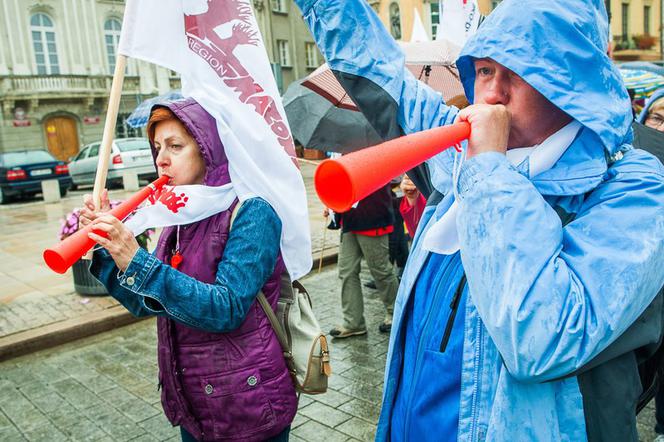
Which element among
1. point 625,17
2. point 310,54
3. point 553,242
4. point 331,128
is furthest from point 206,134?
point 625,17

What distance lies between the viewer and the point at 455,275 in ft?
4.54

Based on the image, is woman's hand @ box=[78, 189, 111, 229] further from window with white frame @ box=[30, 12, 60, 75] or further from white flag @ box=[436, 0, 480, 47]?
window with white frame @ box=[30, 12, 60, 75]

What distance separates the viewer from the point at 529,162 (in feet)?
4.04

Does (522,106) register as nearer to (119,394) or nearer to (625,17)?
(119,394)

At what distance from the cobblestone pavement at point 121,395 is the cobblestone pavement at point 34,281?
2.04 feet

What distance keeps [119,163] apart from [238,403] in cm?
1676

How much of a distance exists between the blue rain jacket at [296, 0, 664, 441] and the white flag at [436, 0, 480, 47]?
13.4 feet

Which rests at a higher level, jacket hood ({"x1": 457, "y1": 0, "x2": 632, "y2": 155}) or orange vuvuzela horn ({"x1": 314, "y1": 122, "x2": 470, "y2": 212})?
jacket hood ({"x1": 457, "y1": 0, "x2": 632, "y2": 155})

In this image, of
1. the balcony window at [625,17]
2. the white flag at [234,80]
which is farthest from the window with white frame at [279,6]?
the white flag at [234,80]

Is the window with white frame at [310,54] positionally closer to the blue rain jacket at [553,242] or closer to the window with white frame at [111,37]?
the window with white frame at [111,37]

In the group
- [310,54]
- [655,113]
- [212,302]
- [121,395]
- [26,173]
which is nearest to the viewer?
[212,302]

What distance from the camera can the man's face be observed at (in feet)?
4.07

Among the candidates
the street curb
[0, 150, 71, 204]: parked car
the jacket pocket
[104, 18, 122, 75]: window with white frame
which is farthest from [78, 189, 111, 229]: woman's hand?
[104, 18, 122, 75]: window with white frame

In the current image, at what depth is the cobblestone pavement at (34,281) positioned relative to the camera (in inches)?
221
